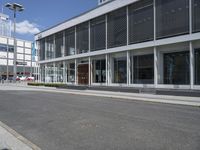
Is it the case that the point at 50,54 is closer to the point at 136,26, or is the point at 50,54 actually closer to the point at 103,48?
the point at 103,48

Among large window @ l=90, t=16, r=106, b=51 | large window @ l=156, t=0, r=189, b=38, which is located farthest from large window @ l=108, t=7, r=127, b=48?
large window @ l=156, t=0, r=189, b=38

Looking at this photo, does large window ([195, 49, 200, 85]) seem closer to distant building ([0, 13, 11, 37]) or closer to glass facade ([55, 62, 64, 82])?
glass facade ([55, 62, 64, 82])

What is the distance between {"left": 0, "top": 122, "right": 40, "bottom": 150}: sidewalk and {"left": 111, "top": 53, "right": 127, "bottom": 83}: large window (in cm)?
1847

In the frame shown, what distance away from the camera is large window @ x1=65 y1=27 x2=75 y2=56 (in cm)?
3237

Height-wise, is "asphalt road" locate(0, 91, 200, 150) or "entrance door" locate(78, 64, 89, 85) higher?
"entrance door" locate(78, 64, 89, 85)

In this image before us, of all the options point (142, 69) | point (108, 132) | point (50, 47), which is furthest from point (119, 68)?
point (108, 132)

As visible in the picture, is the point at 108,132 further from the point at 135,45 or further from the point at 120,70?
the point at 120,70

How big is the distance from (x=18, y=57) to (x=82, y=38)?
210 feet

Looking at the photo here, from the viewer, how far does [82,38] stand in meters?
30.6

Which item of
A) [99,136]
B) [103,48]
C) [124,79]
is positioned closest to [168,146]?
[99,136]

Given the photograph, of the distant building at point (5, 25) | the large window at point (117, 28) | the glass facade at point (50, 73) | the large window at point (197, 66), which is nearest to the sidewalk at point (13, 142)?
the large window at point (197, 66)

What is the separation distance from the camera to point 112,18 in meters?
25.9

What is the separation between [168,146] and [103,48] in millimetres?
22101

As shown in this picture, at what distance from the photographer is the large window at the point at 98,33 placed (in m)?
27.1
